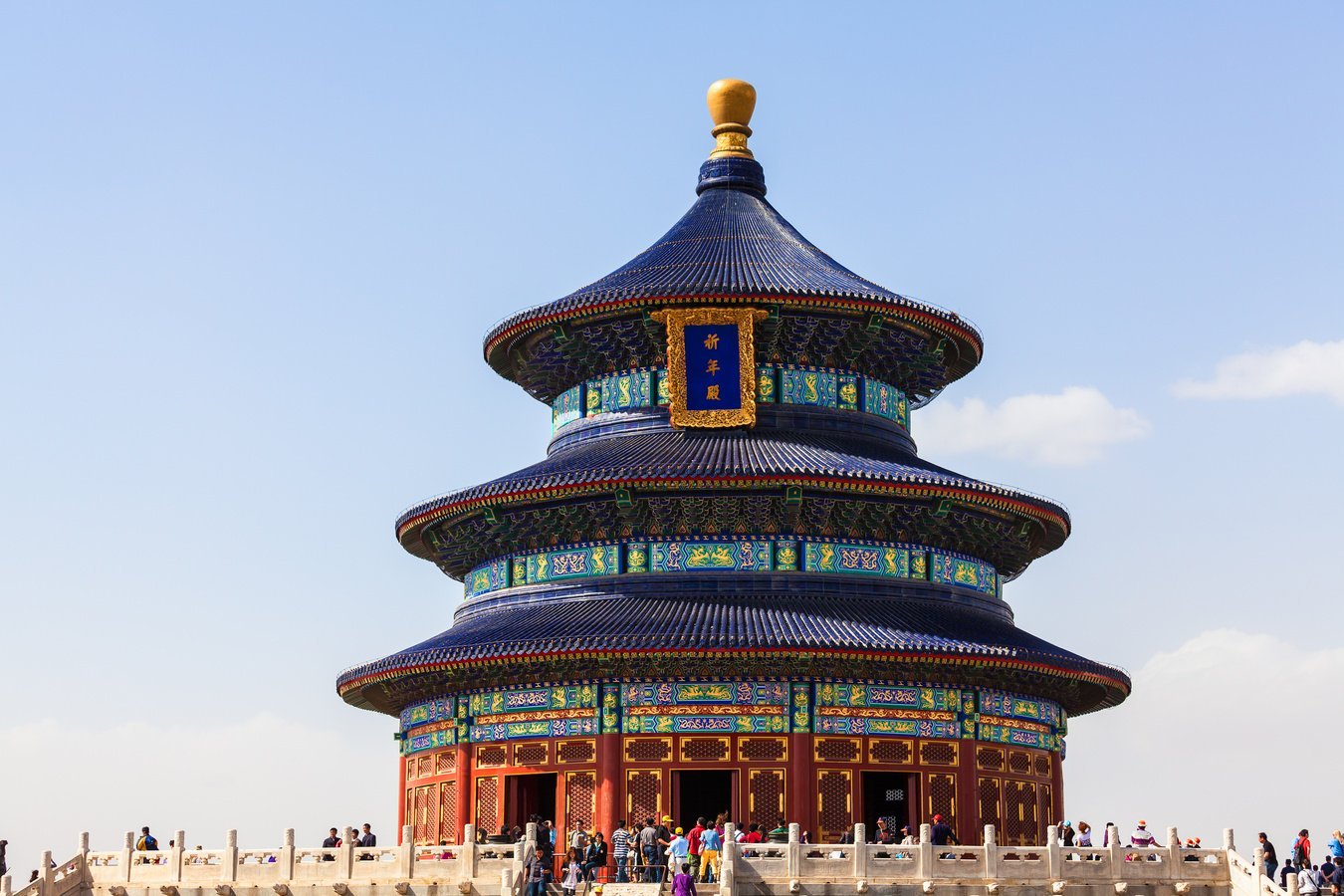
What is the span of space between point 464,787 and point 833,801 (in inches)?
342

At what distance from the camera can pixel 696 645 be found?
46.0m

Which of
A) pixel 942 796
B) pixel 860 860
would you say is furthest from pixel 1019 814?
pixel 860 860

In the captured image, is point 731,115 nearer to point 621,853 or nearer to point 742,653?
point 742,653

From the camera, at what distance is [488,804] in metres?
49.1

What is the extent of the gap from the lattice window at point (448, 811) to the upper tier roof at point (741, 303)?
1142 cm

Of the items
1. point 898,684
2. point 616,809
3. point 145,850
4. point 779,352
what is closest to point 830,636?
point 898,684

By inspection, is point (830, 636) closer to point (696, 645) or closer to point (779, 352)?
point (696, 645)

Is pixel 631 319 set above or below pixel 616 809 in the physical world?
above

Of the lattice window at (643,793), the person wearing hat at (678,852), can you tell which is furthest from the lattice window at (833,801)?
the person wearing hat at (678,852)

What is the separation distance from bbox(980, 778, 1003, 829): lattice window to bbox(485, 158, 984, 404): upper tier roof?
37.2 ft

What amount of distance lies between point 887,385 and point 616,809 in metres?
A: 14.6

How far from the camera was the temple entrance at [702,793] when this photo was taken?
155 ft

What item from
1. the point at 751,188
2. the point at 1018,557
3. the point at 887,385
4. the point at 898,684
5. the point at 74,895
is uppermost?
the point at 751,188

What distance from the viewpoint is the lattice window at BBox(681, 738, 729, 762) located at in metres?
47.2
